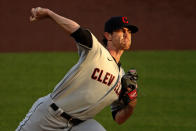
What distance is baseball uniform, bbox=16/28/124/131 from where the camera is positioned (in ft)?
13.5

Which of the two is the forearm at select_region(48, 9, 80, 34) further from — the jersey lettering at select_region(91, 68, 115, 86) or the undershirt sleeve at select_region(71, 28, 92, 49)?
the jersey lettering at select_region(91, 68, 115, 86)

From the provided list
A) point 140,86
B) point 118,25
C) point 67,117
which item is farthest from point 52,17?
point 140,86

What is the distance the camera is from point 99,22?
1528cm

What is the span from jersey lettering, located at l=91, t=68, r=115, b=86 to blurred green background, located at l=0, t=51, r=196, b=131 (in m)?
3.57

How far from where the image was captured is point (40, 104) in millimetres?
4402

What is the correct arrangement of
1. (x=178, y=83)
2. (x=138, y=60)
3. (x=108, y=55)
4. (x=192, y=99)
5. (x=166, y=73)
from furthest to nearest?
1. (x=138, y=60)
2. (x=166, y=73)
3. (x=178, y=83)
4. (x=192, y=99)
5. (x=108, y=55)

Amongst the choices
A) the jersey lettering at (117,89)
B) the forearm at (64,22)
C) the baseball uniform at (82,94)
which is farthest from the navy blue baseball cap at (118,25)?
the forearm at (64,22)

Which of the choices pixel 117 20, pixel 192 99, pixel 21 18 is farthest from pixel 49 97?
pixel 21 18

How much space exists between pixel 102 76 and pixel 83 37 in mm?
476

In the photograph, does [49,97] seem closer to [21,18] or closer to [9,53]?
[9,53]

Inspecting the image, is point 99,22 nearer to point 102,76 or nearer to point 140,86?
point 140,86

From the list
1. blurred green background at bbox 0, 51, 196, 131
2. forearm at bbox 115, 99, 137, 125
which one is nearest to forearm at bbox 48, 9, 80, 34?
forearm at bbox 115, 99, 137, 125

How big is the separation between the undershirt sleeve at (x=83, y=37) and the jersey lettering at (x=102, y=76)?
0.30 m

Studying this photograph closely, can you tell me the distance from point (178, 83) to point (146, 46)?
3925mm
